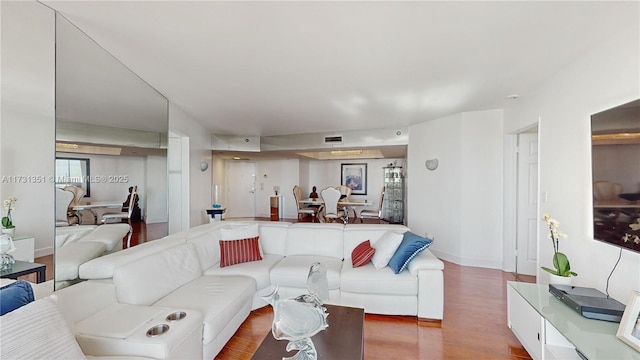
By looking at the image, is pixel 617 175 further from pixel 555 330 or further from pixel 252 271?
pixel 252 271

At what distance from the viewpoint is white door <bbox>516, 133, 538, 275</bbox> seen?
3.57 meters

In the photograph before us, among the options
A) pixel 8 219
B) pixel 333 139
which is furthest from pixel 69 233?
pixel 333 139

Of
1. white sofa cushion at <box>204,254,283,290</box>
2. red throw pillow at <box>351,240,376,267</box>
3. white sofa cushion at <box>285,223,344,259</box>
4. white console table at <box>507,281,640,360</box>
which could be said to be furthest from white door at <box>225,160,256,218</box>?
white console table at <box>507,281,640,360</box>

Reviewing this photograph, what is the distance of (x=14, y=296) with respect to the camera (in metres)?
1.12

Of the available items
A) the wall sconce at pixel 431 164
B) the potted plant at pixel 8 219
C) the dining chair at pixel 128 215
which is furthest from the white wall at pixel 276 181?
the potted plant at pixel 8 219

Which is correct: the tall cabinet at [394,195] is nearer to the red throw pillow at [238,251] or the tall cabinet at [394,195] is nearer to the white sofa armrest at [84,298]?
the red throw pillow at [238,251]

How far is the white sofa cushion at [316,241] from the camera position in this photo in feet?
10.2

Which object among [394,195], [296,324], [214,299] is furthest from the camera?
[394,195]

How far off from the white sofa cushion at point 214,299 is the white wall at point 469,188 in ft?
11.0

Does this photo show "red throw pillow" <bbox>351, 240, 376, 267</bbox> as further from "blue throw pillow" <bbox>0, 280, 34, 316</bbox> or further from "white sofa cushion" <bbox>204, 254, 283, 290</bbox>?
"blue throw pillow" <bbox>0, 280, 34, 316</bbox>

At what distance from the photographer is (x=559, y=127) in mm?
2531

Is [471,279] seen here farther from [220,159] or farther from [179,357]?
[220,159]

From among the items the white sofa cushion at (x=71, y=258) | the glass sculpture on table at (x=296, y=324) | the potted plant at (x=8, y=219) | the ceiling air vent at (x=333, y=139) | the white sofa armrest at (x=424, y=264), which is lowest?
the white sofa armrest at (x=424, y=264)

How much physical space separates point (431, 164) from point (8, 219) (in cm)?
494
